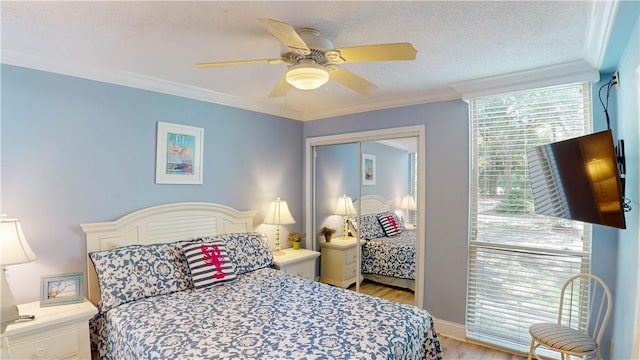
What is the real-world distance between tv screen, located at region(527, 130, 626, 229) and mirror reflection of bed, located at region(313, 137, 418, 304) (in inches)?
52.5

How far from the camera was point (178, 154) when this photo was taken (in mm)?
3141

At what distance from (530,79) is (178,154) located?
10.3 feet

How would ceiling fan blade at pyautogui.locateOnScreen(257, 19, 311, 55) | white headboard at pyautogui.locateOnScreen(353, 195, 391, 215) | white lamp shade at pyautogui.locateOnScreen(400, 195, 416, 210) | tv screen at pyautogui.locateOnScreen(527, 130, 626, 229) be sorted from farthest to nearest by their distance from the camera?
white headboard at pyautogui.locateOnScreen(353, 195, 391, 215) → white lamp shade at pyautogui.locateOnScreen(400, 195, 416, 210) → tv screen at pyautogui.locateOnScreen(527, 130, 626, 229) → ceiling fan blade at pyautogui.locateOnScreen(257, 19, 311, 55)

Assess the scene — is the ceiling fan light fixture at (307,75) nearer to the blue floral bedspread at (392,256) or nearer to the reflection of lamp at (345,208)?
the blue floral bedspread at (392,256)

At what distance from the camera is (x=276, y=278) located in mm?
2936

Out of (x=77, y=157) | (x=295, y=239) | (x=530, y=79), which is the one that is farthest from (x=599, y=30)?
(x=77, y=157)

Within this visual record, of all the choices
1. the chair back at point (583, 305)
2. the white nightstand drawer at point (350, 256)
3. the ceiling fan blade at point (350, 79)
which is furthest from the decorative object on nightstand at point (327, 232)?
the chair back at point (583, 305)

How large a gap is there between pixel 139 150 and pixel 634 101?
342cm

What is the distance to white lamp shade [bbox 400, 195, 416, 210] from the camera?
11.4 ft

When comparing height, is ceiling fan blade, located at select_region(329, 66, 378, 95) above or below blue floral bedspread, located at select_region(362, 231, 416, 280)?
above

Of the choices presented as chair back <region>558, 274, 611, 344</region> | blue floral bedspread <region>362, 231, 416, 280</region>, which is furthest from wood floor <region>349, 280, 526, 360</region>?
chair back <region>558, 274, 611, 344</region>

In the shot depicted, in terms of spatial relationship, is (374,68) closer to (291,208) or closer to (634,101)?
(634,101)

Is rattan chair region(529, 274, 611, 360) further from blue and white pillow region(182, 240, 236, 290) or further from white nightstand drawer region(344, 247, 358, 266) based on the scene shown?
blue and white pillow region(182, 240, 236, 290)

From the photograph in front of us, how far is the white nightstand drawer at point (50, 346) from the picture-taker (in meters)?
1.99
